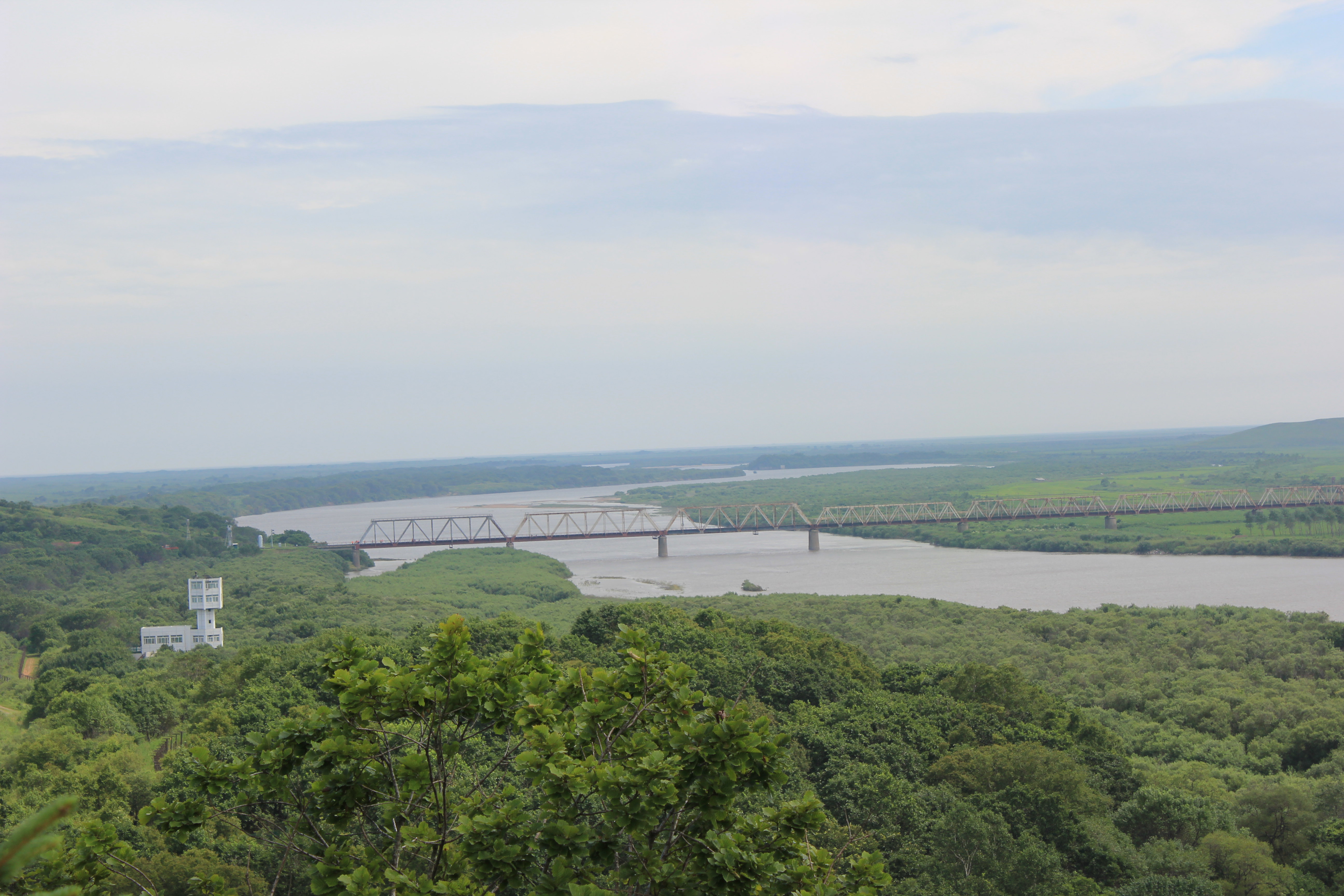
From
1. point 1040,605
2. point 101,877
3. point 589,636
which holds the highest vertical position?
point 101,877

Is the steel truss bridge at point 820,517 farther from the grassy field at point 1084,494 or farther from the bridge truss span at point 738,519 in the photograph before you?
the grassy field at point 1084,494

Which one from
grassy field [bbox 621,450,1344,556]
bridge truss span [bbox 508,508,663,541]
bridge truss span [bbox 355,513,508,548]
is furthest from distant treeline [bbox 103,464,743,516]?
bridge truss span [bbox 508,508,663,541]

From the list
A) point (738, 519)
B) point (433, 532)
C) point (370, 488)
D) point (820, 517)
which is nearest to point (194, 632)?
point (433, 532)

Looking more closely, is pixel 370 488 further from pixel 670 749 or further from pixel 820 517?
pixel 670 749

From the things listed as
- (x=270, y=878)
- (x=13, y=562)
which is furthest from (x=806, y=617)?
(x=13, y=562)

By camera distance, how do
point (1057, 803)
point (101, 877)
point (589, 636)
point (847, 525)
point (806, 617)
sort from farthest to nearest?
point (847, 525) < point (806, 617) < point (589, 636) < point (1057, 803) < point (101, 877)

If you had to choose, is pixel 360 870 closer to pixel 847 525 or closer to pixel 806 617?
pixel 806 617

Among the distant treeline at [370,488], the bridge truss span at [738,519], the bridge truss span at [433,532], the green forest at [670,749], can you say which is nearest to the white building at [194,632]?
the green forest at [670,749]
